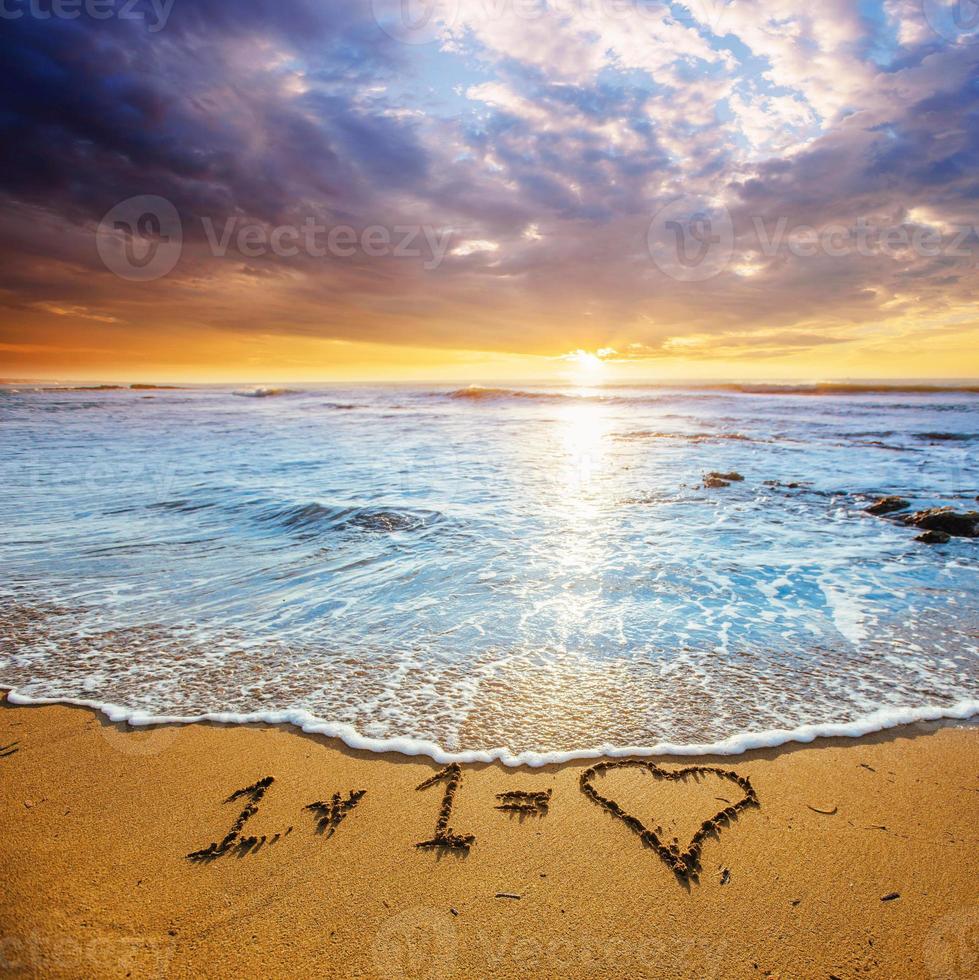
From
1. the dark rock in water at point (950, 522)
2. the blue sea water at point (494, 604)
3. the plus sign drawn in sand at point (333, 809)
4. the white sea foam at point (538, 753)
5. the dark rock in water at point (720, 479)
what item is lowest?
the plus sign drawn in sand at point (333, 809)

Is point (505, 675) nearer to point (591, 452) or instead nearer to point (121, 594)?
point (121, 594)

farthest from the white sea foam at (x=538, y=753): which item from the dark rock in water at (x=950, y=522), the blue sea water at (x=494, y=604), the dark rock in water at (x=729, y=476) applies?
the dark rock in water at (x=729, y=476)

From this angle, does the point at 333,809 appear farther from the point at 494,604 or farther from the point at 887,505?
the point at 887,505

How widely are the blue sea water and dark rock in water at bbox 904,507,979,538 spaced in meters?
0.30

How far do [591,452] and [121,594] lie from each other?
12.0 m

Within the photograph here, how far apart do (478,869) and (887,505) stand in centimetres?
922

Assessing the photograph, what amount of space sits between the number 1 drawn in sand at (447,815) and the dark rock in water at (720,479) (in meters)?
8.72

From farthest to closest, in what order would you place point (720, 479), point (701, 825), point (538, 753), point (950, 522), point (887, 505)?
point (720, 479) → point (887, 505) → point (950, 522) → point (538, 753) → point (701, 825)

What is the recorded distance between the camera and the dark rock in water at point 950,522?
733 centimetres

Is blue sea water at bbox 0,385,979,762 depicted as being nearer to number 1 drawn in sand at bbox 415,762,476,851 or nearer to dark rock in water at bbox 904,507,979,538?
number 1 drawn in sand at bbox 415,762,476,851

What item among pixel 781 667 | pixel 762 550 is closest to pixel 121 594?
pixel 781 667

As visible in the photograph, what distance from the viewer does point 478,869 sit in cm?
236

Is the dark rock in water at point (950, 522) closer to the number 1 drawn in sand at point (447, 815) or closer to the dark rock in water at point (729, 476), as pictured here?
the dark rock in water at point (729, 476)

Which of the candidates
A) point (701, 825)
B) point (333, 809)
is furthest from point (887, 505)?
point (333, 809)
